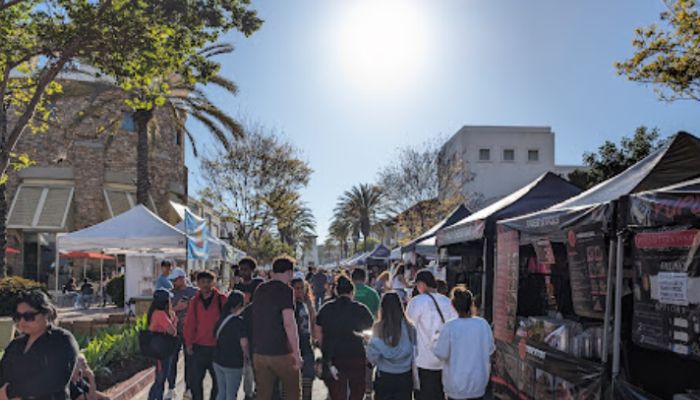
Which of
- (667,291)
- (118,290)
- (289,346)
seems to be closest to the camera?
(667,291)

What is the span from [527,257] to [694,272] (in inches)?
198

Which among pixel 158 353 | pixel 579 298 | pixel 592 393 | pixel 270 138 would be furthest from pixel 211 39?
pixel 270 138

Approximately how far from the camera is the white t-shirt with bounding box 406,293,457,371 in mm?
6523

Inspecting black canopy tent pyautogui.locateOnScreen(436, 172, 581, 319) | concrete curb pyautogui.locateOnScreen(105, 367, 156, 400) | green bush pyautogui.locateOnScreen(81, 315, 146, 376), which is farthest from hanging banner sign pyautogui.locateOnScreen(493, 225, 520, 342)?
green bush pyautogui.locateOnScreen(81, 315, 146, 376)

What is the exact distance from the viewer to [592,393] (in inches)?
216

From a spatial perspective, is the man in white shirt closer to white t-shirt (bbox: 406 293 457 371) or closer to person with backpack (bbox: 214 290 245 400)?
white t-shirt (bbox: 406 293 457 371)

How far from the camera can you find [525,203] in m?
10.4

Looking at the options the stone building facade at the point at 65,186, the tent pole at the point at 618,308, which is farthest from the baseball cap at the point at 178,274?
the stone building facade at the point at 65,186

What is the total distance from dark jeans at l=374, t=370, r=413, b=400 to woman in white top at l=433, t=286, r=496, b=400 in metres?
0.52

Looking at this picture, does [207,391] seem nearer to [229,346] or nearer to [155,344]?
[155,344]

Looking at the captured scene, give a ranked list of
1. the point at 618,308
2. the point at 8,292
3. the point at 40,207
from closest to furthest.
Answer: the point at 618,308 < the point at 8,292 < the point at 40,207

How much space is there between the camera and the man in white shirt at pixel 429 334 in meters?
6.52

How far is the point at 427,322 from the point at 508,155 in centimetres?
4671

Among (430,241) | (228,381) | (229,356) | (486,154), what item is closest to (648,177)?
(229,356)
